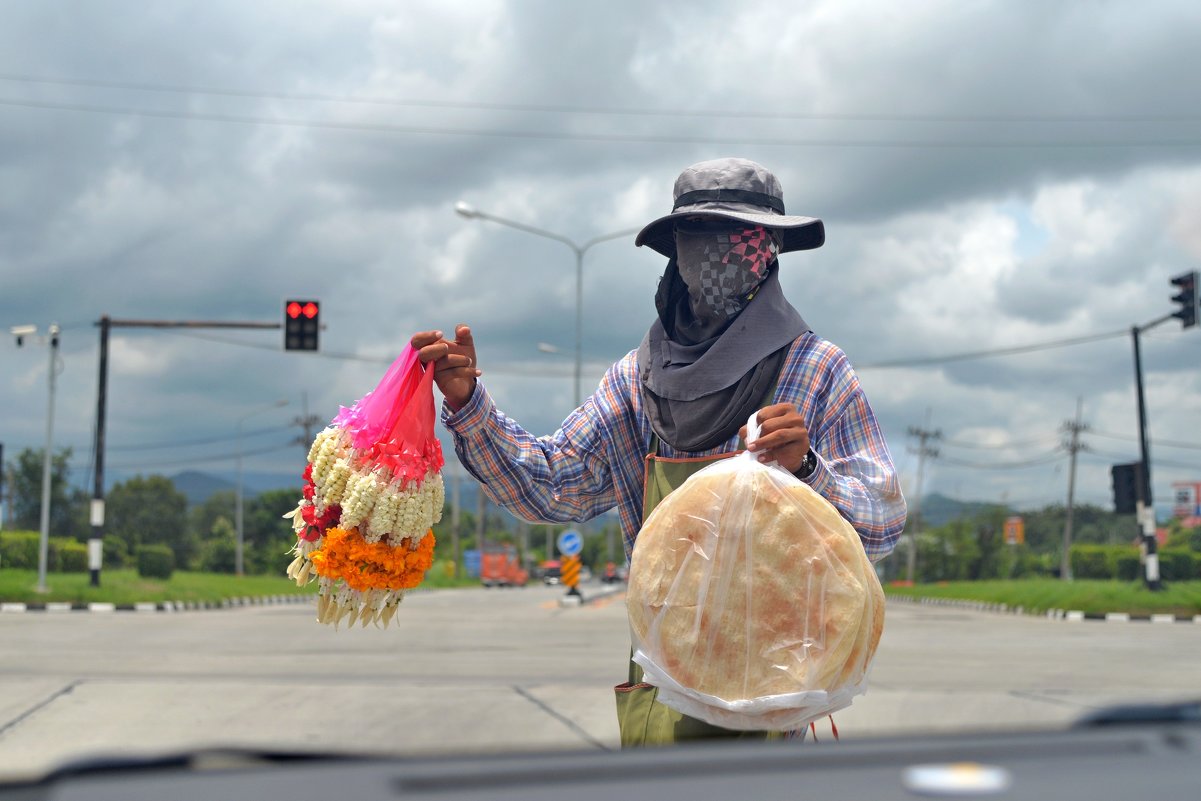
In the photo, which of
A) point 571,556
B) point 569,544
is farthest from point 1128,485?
point 571,556

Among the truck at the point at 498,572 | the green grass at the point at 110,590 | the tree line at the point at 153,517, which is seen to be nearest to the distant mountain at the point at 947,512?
the truck at the point at 498,572

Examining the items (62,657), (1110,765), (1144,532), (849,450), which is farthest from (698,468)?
(1144,532)

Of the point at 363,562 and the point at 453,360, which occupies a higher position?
the point at 453,360

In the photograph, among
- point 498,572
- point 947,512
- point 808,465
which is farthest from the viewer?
point 947,512

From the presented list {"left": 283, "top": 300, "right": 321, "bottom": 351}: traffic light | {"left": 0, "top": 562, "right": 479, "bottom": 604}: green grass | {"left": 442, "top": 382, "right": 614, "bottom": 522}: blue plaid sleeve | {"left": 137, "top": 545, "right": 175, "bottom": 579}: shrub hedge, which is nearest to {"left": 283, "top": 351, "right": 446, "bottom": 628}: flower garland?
{"left": 442, "top": 382, "right": 614, "bottom": 522}: blue plaid sleeve

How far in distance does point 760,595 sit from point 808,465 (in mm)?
334

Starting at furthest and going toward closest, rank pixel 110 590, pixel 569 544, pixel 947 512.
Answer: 1. pixel 947 512
2. pixel 569 544
3. pixel 110 590

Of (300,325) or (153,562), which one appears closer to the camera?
(300,325)

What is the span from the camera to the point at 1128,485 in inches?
1075

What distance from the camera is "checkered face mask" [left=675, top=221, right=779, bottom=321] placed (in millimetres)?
2170

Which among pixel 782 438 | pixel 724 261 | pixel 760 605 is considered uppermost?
pixel 724 261

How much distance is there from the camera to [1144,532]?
1070 inches

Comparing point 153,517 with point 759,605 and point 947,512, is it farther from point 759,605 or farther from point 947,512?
point 759,605

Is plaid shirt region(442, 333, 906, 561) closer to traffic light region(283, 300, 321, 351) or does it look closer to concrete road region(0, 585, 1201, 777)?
concrete road region(0, 585, 1201, 777)
